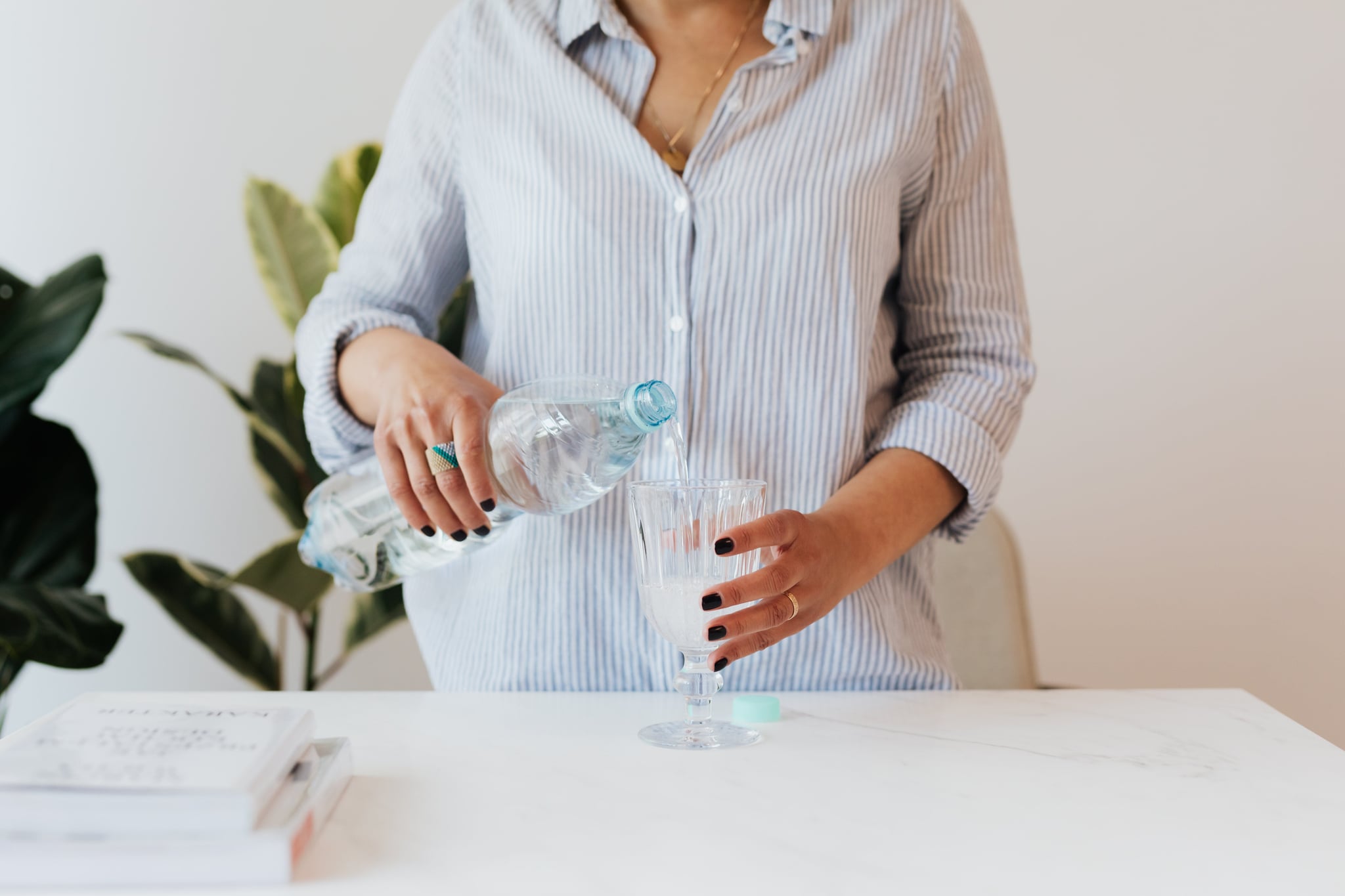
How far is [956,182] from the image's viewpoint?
104cm

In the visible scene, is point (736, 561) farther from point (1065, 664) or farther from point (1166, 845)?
point (1065, 664)

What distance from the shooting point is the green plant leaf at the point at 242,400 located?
1636 mm

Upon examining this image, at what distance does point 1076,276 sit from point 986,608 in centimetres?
70

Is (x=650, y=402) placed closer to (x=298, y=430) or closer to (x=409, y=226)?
(x=409, y=226)

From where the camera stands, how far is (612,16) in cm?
101

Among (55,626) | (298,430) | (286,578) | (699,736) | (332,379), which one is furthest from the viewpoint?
(298,430)

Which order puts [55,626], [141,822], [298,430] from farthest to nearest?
[298,430] < [55,626] < [141,822]

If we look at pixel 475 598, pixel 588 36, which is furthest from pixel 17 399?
pixel 588 36

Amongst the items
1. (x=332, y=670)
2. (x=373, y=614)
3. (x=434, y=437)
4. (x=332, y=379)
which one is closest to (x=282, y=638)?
(x=332, y=670)

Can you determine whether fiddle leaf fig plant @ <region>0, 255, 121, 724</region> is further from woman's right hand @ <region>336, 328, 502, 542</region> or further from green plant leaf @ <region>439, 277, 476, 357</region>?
woman's right hand @ <region>336, 328, 502, 542</region>

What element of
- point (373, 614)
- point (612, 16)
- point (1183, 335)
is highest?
point (612, 16)

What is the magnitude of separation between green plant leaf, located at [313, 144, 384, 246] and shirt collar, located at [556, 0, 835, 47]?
34.2 inches

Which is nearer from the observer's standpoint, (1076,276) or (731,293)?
(731,293)

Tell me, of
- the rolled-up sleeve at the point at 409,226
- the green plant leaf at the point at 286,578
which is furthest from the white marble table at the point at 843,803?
the green plant leaf at the point at 286,578
